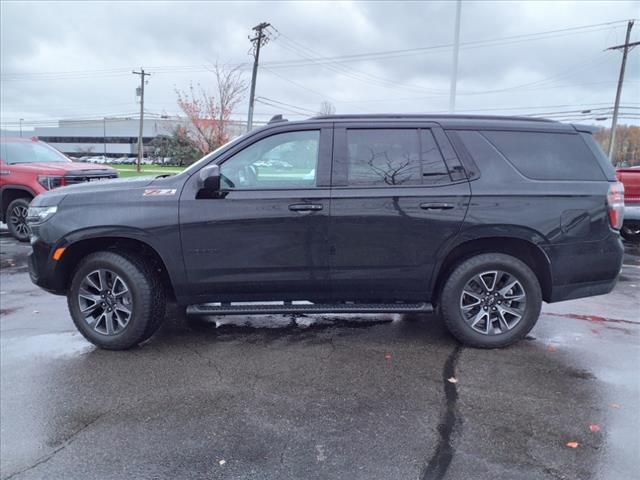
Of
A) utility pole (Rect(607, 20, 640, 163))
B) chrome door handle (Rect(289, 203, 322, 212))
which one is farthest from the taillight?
utility pole (Rect(607, 20, 640, 163))

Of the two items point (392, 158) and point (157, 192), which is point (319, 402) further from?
point (157, 192)

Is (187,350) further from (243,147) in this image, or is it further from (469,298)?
(469,298)

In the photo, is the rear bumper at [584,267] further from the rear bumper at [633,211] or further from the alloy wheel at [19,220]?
the alloy wheel at [19,220]

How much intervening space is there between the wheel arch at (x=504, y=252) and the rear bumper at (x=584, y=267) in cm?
8

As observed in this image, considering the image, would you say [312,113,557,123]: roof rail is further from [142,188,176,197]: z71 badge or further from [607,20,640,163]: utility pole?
[607,20,640,163]: utility pole

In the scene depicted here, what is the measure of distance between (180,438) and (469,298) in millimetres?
2619

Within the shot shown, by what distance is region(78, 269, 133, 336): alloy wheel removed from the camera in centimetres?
419

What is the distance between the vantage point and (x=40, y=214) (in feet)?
13.9

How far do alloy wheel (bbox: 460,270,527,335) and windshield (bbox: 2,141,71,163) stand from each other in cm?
978

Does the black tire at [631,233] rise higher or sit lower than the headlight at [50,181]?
lower

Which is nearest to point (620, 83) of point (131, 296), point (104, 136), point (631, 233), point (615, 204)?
point (631, 233)

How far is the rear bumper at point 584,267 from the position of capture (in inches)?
162

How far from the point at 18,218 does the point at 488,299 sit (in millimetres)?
9564

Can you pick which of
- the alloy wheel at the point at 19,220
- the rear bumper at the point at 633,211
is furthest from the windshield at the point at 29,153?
the rear bumper at the point at 633,211
